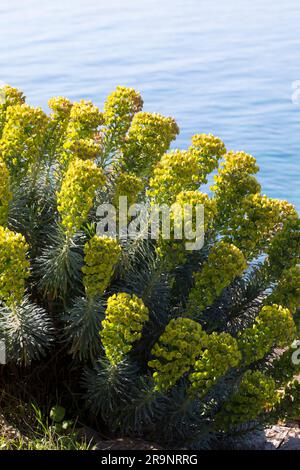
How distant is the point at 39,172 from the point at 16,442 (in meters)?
1.77

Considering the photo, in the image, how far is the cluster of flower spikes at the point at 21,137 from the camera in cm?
497

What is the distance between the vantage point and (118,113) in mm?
5473

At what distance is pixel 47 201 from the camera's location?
5477 mm

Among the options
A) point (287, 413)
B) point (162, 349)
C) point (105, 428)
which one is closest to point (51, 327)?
point (105, 428)

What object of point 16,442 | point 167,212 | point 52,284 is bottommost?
point 16,442

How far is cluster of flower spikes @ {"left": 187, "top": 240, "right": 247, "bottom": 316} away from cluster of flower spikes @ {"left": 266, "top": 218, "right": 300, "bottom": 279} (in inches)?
22.9

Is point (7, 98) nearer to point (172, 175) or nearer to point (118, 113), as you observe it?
point (118, 113)

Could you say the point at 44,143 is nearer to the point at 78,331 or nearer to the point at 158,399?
the point at 78,331

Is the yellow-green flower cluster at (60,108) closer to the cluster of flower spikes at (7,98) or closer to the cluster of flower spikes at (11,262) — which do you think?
the cluster of flower spikes at (7,98)

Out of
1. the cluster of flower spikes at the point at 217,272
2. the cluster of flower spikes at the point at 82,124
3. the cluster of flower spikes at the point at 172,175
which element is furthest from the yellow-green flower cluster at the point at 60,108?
the cluster of flower spikes at the point at 217,272

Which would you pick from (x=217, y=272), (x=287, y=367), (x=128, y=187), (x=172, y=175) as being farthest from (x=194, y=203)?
(x=287, y=367)

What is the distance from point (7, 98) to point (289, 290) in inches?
91.2

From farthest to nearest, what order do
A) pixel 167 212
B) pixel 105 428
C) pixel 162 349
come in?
pixel 105 428 → pixel 167 212 → pixel 162 349

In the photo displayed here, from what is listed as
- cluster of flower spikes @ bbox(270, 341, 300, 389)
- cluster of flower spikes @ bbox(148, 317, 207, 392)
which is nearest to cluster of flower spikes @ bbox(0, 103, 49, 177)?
cluster of flower spikes @ bbox(148, 317, 207, 392)
